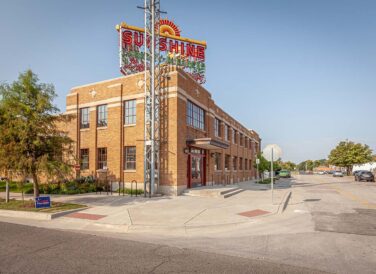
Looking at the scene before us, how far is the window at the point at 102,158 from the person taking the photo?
69.2ft

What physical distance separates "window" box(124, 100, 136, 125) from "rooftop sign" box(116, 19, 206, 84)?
3.59 meters

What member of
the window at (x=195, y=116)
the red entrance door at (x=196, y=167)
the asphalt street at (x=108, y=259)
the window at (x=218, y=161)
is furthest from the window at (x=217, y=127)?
the asphalt street at (x=108, y=259)

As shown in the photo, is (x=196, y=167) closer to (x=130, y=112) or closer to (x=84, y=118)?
(x=130, y=112)

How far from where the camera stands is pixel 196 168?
21.3 metres

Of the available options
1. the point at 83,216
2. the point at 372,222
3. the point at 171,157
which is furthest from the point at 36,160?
the point at 372,222

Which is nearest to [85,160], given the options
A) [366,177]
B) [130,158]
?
[130,158]

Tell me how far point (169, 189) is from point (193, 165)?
3.77 m

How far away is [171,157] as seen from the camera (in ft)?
58.4

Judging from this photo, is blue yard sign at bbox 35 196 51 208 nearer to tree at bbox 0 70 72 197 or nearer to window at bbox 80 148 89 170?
tree at bbox 0 70 72 197

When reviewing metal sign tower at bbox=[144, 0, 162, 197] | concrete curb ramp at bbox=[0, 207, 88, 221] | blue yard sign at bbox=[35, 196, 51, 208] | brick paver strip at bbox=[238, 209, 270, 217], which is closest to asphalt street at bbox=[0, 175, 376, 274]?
brick paver strip at bbox=[238, 209, 270, 217]

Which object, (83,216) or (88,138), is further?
(88,138)

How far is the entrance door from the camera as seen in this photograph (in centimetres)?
2010

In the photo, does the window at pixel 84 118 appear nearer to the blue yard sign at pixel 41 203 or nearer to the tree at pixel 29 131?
the tree at pixel 29 131

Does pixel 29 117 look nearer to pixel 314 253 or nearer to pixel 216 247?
pixel 216 247
